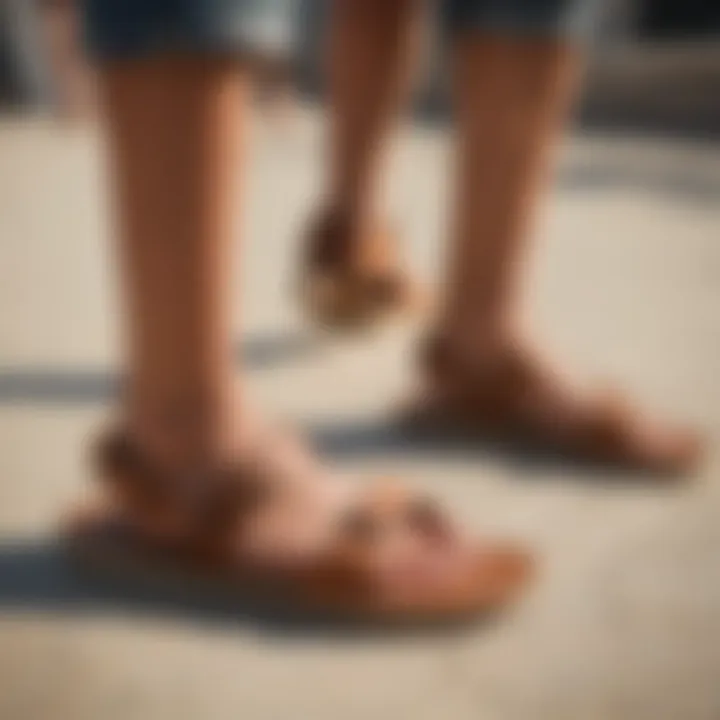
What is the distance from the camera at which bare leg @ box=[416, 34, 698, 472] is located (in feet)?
2.55

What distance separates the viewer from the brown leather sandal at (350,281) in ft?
3.24

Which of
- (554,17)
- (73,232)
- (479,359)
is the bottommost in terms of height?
(73,232)

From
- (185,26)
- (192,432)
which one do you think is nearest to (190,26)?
(185,26)

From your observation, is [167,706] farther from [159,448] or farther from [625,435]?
[625,435]

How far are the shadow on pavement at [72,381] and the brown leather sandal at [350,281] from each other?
0.04m

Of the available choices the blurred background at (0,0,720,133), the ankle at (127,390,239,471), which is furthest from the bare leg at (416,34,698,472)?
the blurred background at (0,0,720,133)

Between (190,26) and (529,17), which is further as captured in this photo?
(529,17)

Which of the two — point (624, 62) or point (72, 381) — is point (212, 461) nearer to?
point (72, 381)

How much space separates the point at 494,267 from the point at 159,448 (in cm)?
30

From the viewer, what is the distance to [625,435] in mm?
783

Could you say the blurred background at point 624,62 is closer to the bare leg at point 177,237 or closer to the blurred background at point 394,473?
the blurred background at point 394,473

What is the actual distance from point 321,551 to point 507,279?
0.29 m

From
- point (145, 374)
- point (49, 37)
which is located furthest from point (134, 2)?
point (49, 37)

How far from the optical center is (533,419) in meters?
0.82
